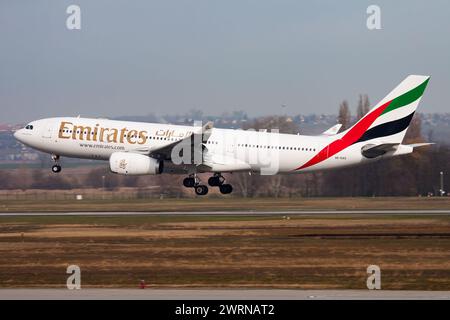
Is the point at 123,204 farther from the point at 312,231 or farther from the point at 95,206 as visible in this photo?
the point at 312,231

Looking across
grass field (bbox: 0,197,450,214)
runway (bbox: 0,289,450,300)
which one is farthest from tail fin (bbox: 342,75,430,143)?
runway (bbox: 0,289,450,300)

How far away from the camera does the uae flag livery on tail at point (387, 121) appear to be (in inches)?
2512

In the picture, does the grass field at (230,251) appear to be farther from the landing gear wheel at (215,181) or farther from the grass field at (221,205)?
the landing gear wheel at (215,181)

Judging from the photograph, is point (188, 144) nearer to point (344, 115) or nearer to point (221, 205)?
point (221, 205)

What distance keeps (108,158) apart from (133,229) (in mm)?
18196

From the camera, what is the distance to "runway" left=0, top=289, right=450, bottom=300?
1035 inches

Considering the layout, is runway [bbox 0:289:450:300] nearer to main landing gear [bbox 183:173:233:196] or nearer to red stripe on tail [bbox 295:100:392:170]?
red stripe on tail [bbox 295:100:392:170]

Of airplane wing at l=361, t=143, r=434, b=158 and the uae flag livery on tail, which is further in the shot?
the uae flag livery on tail

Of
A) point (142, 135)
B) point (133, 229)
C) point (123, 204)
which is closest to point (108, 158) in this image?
point (142, 135)

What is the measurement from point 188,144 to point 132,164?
13.6 ft

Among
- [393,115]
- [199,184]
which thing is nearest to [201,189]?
[199,184]

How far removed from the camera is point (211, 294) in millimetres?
27141

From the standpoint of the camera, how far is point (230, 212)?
198ft

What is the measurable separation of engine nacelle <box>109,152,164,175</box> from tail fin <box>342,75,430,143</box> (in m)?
13.1
